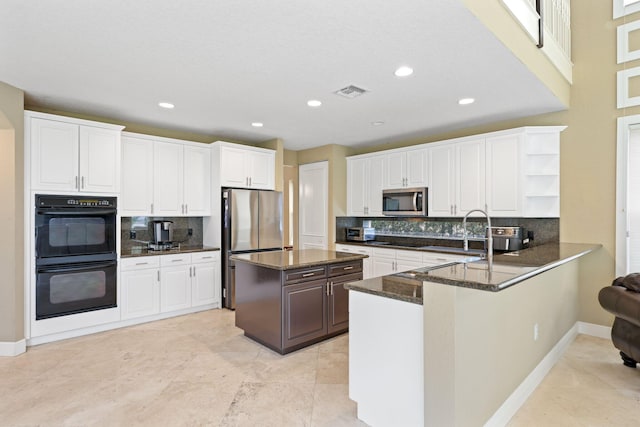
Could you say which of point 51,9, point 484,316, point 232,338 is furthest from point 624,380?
point 51,9

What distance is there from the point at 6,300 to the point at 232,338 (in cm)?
217

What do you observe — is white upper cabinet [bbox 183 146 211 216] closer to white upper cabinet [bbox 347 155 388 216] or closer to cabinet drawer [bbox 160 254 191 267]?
cabinet drawer [bbox 160 254 191 267]

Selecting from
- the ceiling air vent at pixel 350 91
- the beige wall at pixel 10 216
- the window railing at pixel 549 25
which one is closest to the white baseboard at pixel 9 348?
the beige wall at pixel 10 216

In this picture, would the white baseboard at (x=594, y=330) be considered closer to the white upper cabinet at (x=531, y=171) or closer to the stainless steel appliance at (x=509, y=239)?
the stainless steel appliance at (x=509, y=239)

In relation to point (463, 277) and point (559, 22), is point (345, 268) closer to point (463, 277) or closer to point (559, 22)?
point (463, 277)

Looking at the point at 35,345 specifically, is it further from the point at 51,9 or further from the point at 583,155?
the point at 583,155

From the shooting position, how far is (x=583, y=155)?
12.6 ft

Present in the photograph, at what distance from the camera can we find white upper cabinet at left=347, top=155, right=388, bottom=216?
557cm

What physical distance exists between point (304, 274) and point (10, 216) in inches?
114

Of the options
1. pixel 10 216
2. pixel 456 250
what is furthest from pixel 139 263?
pixel 456 250

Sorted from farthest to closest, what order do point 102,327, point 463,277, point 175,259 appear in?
point 175,259 < point 102,327 < point 463,277

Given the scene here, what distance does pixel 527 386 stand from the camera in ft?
8.26

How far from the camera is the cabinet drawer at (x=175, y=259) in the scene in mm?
4359

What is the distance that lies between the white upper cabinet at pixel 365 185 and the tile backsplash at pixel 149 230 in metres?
2.60
